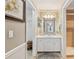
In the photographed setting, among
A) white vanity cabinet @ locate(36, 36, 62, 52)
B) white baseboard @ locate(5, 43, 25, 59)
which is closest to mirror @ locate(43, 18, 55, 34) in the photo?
white vanity cabinet @ locate(36, 36, 62, 52)

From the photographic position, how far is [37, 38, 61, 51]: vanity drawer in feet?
23.4

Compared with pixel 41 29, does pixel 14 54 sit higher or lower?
lower

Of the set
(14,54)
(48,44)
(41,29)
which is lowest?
(48,44)

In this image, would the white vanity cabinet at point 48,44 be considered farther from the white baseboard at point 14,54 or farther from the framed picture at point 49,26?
the white baseboard at point 14,54

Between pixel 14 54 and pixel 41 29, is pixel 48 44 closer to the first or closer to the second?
pixel 41 29

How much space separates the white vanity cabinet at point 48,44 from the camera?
23.4 feet

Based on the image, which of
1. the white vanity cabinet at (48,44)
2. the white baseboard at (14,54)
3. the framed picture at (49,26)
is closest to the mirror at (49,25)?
the framed picture at (49,26)

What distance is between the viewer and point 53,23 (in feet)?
29.9

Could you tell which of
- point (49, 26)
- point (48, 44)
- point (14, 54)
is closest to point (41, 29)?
point (49, 26)

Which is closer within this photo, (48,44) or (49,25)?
(48,44)

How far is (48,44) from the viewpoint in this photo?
722cm
